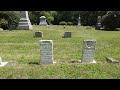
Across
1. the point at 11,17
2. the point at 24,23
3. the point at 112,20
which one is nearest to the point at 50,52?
the point at 24,23

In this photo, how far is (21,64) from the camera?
11.5 meters

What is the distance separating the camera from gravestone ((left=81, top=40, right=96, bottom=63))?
11641mm

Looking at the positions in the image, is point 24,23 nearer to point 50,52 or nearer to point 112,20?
point 112,20

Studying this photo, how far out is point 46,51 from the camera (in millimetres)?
11289

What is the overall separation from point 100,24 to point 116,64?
36.3 m

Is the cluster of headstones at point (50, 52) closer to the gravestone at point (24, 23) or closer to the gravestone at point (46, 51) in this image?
the gravestone at point (46, 51)

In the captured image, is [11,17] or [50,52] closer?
[50,52]

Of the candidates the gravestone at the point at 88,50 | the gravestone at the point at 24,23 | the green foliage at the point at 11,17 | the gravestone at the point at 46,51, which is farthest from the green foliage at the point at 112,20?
the gravestone at the point at 46,51

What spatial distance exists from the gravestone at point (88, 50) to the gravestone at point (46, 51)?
1.56 meters

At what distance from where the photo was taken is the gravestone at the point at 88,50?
11.6 m

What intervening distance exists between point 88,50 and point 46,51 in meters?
1.94
